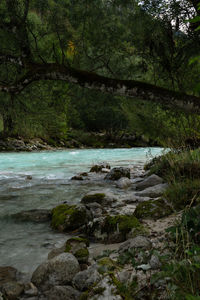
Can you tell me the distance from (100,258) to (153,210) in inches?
73.9

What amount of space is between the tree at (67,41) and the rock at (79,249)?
2.70m

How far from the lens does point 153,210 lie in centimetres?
473

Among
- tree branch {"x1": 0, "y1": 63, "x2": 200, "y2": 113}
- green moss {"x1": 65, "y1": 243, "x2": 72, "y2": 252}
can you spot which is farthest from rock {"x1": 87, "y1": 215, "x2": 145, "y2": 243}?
tree branch {"x1": 0, "y1": 63, "x2": 200, "y2": 113}

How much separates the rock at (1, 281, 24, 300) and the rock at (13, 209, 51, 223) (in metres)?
2.37

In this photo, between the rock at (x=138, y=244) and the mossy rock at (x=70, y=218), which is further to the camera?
the mossy rock at (x=70, y=218)

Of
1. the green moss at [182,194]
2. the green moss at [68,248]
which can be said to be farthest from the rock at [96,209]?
the green moss at [68,248]

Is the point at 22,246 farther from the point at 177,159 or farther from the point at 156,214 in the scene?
the point at 177,159

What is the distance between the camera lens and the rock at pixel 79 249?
10.8 feet

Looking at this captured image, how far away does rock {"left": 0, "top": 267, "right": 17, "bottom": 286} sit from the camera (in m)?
3.00

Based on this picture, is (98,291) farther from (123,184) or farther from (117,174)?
(117,174)

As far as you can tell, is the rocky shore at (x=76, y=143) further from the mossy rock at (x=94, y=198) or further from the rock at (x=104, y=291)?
the rock at (x=104, y=291)

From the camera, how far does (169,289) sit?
73.2 inches

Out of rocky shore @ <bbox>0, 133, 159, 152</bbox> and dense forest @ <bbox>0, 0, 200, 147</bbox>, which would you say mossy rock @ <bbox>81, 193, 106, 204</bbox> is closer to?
dense forest @ <bbox>0, 0, 200, 147</bbox>

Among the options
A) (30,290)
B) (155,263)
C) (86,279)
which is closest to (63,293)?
(86,279)
